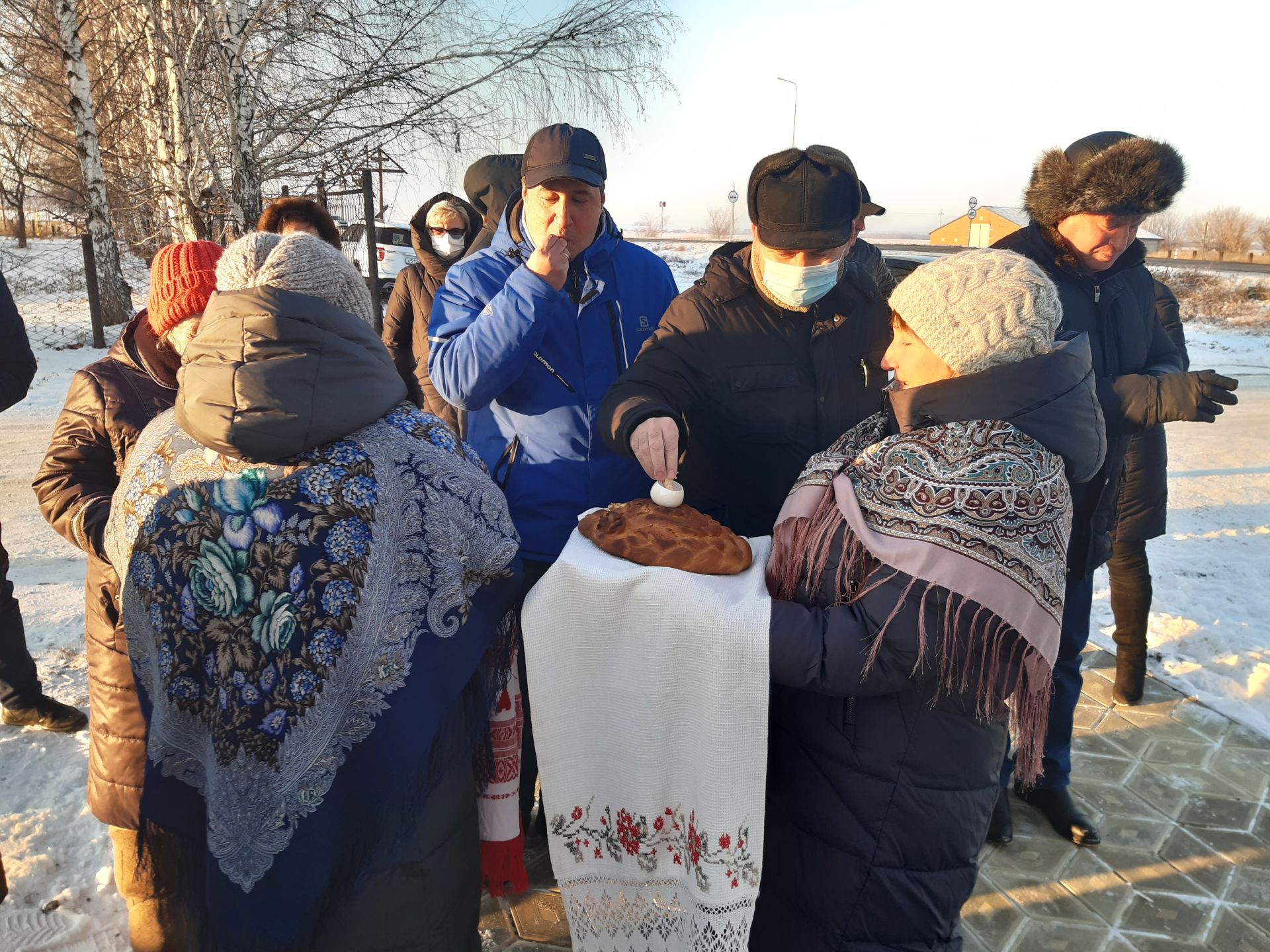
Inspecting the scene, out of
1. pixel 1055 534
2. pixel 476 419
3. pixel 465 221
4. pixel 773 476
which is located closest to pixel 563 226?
pixel 476 419

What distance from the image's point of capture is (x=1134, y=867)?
2.65 m

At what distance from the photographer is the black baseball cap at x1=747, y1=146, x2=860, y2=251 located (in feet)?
6.75

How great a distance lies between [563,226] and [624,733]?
1.35m

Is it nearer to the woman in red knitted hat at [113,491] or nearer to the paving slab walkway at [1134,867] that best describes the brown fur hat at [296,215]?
the woman in red knitted hat at [113,491]

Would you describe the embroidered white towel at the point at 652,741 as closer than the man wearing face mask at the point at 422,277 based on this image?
Yes

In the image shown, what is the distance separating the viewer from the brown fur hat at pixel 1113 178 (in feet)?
8.00

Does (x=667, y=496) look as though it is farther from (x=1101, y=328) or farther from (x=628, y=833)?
(x=1101, y=328)

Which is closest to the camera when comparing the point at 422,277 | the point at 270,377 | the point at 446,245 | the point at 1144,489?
the point at 270,377

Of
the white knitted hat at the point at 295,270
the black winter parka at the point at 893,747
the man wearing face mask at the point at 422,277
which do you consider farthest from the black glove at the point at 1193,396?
the man wearing face mask at the point at 422,277

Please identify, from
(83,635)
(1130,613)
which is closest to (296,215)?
(83,635)

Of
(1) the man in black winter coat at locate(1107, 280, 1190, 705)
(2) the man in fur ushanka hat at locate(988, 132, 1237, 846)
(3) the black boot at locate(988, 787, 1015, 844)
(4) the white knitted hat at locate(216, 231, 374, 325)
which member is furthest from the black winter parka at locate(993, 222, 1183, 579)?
(4) the white knitted hat at locate(216, 231, 374, 325)

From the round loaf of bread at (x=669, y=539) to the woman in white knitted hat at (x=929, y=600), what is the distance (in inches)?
4.6

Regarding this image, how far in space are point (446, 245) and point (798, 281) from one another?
306 cm

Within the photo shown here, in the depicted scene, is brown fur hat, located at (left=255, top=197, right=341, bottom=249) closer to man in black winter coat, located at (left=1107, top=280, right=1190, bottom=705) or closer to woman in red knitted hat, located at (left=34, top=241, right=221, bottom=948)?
woman in red knitted hat, located at (left=34, top=241, right=221, bottom=948)
